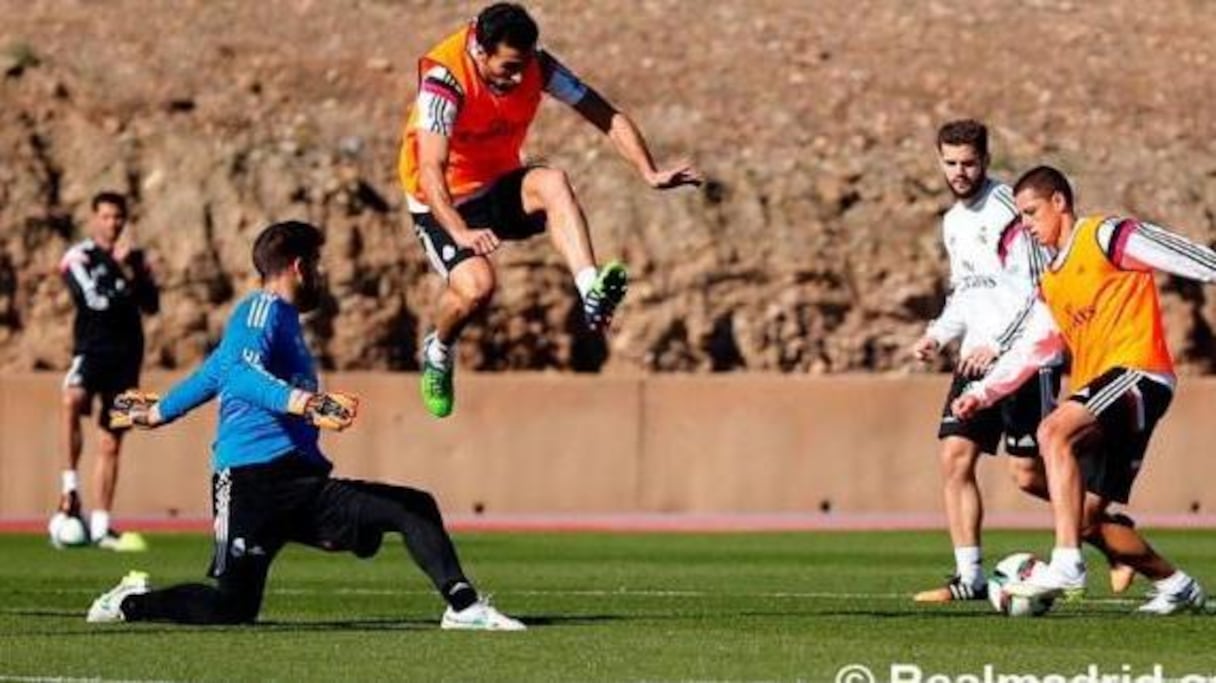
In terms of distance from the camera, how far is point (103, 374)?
75.0 feet

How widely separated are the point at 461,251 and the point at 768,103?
2442cm

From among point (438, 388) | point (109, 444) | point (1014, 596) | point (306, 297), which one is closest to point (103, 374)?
→ point (109, 444)

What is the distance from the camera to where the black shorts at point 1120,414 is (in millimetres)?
14281

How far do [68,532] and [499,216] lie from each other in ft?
24.2

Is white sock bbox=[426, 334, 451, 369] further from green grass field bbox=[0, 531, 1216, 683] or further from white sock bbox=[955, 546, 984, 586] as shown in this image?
white sock bbox=[955, 546, 984, 586]

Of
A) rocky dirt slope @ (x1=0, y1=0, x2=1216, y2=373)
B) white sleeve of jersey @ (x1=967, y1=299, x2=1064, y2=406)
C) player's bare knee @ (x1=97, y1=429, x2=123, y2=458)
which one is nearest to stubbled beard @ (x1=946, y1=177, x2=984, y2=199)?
white sleeve of jersey @ (x1=967, y1=299, x2=1064, y2=406)

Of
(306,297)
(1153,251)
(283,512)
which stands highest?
(1153,251)

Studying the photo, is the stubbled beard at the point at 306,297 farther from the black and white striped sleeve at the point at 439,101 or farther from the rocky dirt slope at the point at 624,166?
the rocky dirt slope at the point at 624,166

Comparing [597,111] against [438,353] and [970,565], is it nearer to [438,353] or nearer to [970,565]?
[438,353]

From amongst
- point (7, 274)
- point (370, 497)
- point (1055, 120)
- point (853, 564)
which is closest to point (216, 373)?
point (370, 497)

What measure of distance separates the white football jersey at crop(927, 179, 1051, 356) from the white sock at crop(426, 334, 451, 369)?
2414 mm

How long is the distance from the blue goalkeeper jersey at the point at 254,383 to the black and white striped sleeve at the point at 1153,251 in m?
3.49

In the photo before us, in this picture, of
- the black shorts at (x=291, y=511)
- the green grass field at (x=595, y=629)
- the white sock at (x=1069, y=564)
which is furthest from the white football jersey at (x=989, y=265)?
the black shorts at (x=291, y=511)

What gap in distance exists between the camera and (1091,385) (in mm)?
14359
